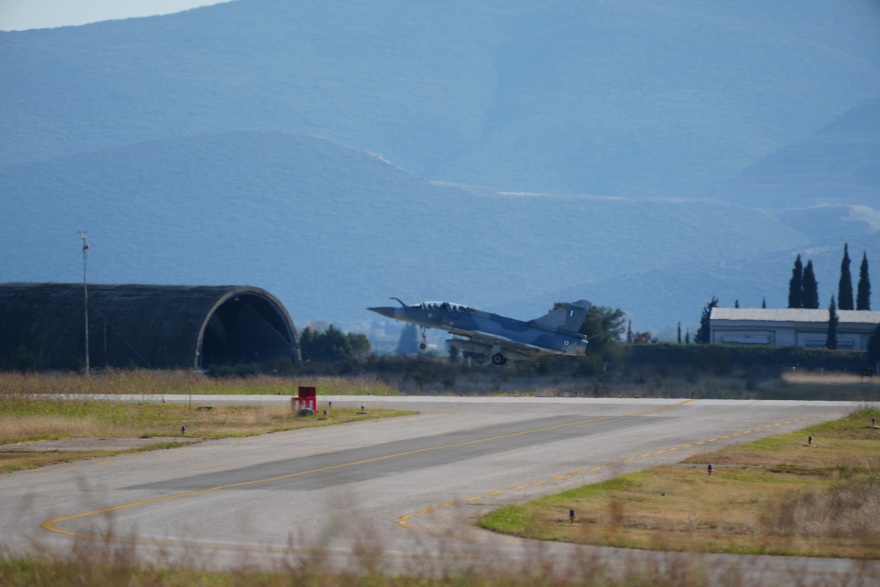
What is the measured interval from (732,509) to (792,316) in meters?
94.9

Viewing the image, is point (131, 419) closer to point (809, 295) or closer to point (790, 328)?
point (790, 328)

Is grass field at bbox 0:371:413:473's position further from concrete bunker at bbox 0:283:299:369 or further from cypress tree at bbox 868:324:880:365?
cypress tree at bbox 868:324:880:365

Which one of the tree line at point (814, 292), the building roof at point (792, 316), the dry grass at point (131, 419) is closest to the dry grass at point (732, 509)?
the dry grass at point (131, 419)

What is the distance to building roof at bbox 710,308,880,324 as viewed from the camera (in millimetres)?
108981

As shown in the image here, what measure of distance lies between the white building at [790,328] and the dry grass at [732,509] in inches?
3118

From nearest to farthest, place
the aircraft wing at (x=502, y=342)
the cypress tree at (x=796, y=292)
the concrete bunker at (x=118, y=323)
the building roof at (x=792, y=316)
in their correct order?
1. the aircraft wing at (x=502, y=342)
2. the concrete bunker at (x=118, y=323)
3. the building roof at (x=792, y=316)
4. the cypress tree at (x=796, y=292)

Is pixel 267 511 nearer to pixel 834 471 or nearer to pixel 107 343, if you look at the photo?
pixel 834 471

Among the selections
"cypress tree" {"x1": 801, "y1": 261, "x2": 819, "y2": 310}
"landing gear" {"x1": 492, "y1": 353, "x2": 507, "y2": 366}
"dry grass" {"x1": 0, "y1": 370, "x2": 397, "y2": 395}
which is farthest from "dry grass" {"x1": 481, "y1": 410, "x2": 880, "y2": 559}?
"cypress tree" {"x1": 801, "y1": 261, "x2": 819, "y2": 310}

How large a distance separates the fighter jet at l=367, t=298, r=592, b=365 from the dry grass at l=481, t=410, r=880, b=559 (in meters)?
37.8

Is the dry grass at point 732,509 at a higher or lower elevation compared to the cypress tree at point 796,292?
lower

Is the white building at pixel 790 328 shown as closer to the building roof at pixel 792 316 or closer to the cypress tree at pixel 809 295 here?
the building roof at pixel 792 316

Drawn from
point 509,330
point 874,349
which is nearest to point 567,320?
point 509,330

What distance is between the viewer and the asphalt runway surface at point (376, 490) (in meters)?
14.9

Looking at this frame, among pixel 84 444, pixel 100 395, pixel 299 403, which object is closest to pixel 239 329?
pixel 100 395
